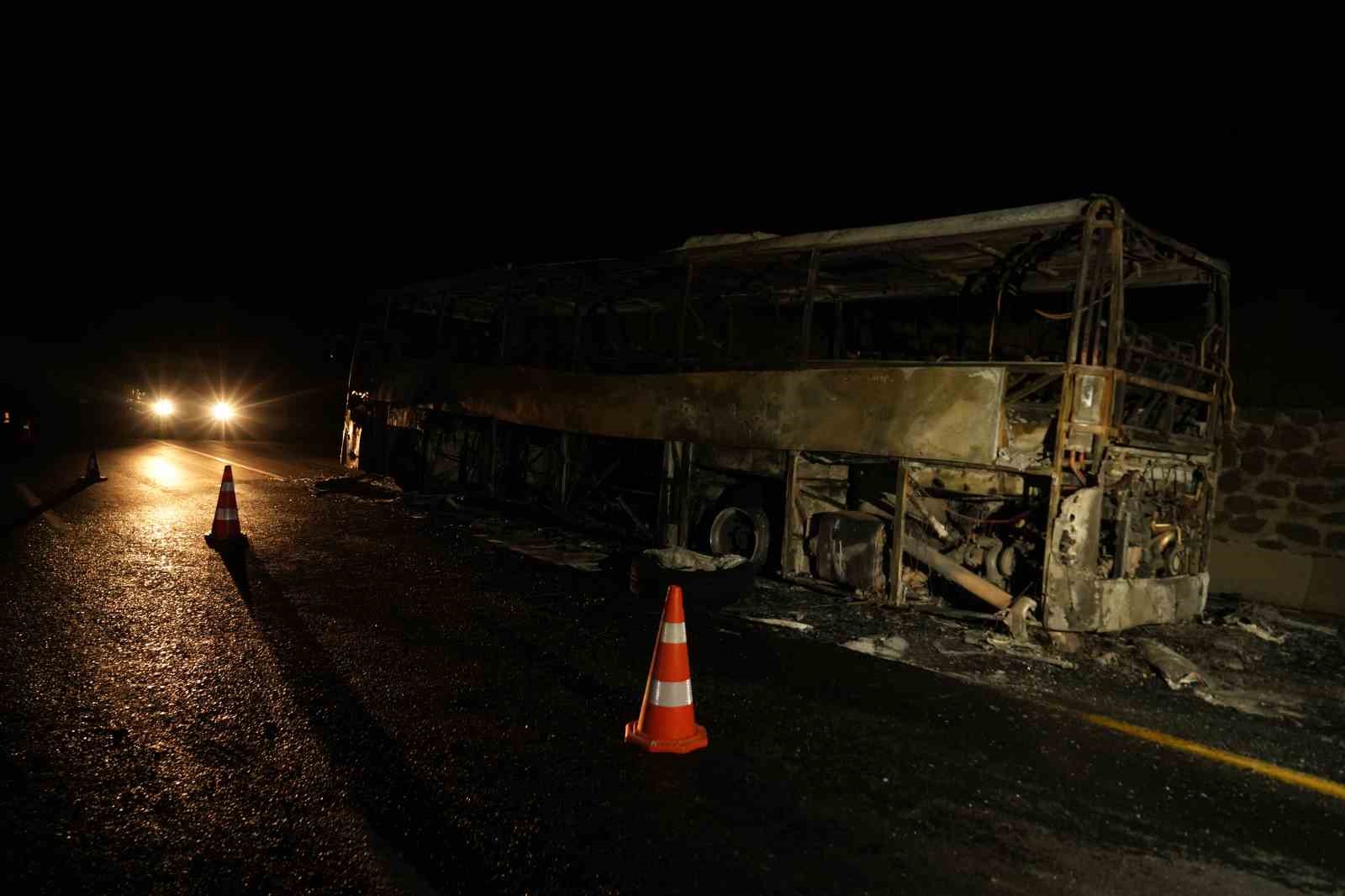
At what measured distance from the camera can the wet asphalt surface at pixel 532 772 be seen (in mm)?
2840

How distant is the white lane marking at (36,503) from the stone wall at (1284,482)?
12688 mm

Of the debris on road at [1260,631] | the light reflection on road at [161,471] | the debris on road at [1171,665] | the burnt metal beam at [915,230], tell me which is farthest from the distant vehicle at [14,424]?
the debris on road at [1260,631]

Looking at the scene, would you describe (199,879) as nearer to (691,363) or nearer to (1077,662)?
(1077,662)

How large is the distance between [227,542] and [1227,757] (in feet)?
27.3

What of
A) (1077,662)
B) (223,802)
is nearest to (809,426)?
(1077,662)

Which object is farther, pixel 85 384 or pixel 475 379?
pixel 85 384

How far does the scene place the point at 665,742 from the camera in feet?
12.6

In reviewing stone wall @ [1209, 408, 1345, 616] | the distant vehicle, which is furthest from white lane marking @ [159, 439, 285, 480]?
stone wall @ [1209, 408, 1345, 616]

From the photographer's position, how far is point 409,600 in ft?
21.2

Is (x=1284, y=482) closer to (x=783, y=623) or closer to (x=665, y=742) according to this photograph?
(x=783, y=623)

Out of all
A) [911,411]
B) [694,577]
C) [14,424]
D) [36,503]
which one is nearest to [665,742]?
[694,577]

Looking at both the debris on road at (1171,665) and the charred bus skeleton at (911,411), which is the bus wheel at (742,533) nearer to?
the charred bus skeleton at (911,411)

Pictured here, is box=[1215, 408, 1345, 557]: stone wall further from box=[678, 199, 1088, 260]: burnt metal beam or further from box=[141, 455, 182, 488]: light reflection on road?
box=[141, 455, 182, 488]: light reflection on road

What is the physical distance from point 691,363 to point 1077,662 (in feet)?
16.2
